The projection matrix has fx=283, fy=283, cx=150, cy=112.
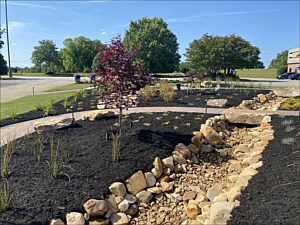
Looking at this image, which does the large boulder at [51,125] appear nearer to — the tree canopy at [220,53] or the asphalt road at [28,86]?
the asphalt road at [28,86]

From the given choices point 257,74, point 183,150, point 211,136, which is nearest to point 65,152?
point 183,150

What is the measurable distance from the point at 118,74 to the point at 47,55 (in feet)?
186

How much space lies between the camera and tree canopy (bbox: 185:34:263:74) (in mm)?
27219

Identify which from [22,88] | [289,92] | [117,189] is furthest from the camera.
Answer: [22,88]

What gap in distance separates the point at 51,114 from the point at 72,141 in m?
3.31

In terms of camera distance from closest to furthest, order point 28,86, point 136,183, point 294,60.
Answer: point 136,183
point 28,86
point 294,60

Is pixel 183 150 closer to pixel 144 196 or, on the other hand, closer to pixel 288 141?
pixel 144 196

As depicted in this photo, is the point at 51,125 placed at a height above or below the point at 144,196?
above

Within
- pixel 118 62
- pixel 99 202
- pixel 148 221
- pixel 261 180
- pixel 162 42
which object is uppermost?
pixel 162 42

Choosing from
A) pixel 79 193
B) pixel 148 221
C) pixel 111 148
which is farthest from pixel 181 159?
pixel 79 193

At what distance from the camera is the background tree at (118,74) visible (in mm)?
5617

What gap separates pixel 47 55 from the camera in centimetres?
5756

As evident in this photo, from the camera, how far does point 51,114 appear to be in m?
8.71

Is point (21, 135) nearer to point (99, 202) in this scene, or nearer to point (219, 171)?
point (99, 202)
